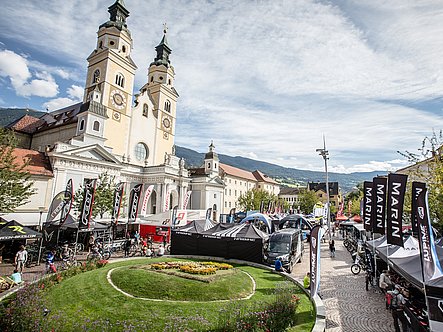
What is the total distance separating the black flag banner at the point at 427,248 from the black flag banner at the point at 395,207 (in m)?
3.54

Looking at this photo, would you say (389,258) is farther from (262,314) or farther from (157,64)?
(157,64)

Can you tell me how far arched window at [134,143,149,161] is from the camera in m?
50.1

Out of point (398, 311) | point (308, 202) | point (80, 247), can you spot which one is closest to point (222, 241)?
point (398, 311)

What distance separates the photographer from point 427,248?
24.4 feet

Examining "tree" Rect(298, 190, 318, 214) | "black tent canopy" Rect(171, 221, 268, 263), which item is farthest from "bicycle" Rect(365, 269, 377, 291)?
"tree" Rect(298, 190, 318, 214)

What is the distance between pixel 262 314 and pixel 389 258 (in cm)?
743

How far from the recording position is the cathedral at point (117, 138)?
3206cm

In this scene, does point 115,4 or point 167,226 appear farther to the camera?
point 115,4

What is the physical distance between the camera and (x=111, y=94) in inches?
1789

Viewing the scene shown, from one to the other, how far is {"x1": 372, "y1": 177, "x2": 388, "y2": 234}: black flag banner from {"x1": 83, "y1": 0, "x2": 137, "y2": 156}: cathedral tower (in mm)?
40075

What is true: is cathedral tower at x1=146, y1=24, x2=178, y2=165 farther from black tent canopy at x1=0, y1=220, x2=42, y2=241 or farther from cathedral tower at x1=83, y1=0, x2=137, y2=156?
black tent canopy at x1=0, y1=220, x2=42, y2=241

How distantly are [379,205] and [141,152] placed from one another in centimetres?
4461

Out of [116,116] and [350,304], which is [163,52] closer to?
[116,116]

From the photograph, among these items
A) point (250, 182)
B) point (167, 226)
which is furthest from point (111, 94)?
point (250, 182)
